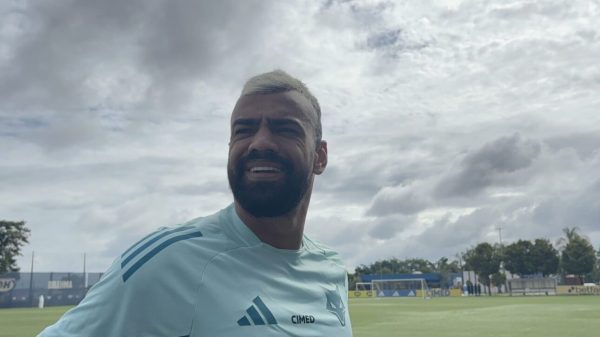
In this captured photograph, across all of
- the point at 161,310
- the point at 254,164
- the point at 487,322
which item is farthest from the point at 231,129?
the point at 487,322

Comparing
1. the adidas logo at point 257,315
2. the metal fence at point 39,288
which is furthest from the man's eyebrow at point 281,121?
the metal fence at point 39,288

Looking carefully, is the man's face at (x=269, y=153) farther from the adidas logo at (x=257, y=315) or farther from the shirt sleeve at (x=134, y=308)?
the shirt sleeve at (x=134, y=308)

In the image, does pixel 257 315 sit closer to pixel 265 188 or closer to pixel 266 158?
pixel 265 188

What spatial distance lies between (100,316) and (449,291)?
71.0 m

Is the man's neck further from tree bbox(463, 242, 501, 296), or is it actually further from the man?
tree bbox(463, 242, 501, 296)

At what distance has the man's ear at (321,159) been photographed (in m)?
2.53

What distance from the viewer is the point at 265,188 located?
7.22 ft

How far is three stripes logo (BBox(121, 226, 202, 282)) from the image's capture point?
1857mm

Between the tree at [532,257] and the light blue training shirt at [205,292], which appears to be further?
the tree at [532,257]

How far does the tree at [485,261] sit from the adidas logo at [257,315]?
70861 millimetres

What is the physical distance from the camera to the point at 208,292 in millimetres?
1959

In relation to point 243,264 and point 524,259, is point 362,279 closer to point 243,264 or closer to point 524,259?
point 524,259

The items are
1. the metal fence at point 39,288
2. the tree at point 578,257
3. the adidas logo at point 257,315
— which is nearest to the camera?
the adidas logo at point 257,315

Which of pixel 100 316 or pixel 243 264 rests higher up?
pixel 243 264
